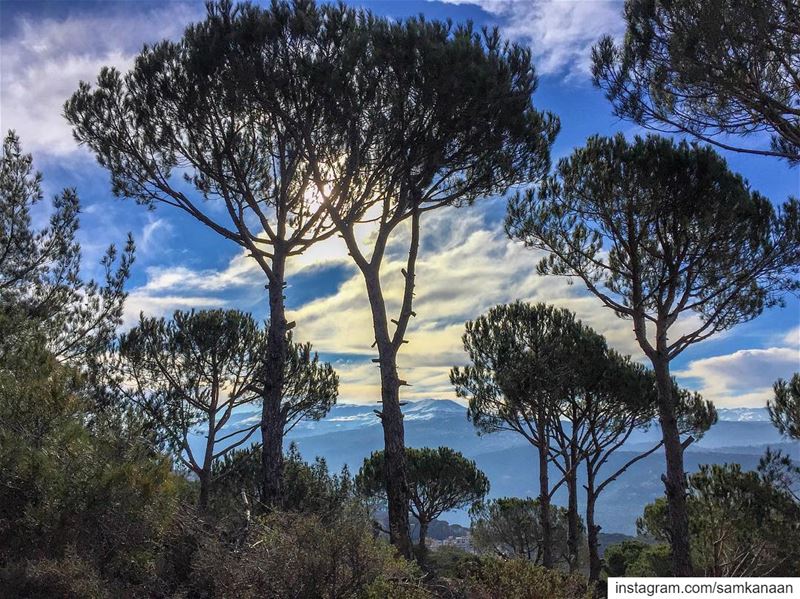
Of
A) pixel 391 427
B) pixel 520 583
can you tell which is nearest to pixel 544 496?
pixel 391 427

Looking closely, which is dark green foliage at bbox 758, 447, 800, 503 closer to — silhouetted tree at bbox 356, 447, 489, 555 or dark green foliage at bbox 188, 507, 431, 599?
dark green foliage at bbox 188, 507, 431, 599

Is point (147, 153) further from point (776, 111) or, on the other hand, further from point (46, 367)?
point (776, 111)

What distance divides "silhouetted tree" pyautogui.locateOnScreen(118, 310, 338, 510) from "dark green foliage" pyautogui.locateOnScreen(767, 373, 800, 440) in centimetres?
1265

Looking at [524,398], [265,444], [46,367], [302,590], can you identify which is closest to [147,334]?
[265,444]

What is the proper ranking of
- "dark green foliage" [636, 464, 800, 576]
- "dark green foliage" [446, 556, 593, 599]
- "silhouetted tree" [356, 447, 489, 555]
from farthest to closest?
"silhouetted tree" [356, 447, 489, 555] < "dark green foliage" [636, 464, 800, 576] < "dark green foliage" [446, 556, 593, 599]

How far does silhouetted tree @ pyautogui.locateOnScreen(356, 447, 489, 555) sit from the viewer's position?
27.0m

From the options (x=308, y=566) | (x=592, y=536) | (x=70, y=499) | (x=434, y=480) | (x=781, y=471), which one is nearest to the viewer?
(x=308, y=566)

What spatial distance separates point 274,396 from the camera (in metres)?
10.2

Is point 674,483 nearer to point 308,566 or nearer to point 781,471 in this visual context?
point 781,471

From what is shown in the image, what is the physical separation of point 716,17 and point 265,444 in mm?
9948

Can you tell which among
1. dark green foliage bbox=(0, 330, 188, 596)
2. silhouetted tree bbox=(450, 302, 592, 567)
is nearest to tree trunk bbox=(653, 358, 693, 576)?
silhouetted tree bbox=(450, 302, 592, 567)

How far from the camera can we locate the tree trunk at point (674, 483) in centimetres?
1027

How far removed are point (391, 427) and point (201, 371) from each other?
8941 mm

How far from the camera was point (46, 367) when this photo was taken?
6367 mm
